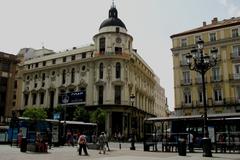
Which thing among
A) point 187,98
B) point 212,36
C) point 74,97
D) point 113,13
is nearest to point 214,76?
point 187,98

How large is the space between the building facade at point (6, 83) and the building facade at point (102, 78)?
39.8ft

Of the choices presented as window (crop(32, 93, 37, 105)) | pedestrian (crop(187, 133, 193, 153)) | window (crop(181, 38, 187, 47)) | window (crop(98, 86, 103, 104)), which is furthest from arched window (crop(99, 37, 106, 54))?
pedestrian (crop(187, 133, 193, 153))

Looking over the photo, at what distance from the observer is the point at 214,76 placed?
42.7 m

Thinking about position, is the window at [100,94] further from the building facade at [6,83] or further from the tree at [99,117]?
the building facade at [6,83]

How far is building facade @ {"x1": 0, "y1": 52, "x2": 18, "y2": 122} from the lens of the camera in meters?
44.2

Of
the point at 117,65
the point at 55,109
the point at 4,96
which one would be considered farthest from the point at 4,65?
the point at 117,65

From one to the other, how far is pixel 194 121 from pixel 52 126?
14398 mm

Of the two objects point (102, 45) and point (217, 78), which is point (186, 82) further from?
point (102, 45)

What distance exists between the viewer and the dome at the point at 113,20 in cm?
5594

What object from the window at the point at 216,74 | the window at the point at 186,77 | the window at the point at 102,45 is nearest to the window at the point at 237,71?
the window at the point at 216,74

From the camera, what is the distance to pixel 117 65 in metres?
53.5

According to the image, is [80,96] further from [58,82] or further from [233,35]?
[58,82]

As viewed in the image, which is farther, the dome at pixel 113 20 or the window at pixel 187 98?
the dome at pixel 113 20

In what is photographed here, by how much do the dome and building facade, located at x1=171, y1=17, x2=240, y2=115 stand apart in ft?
47.3
